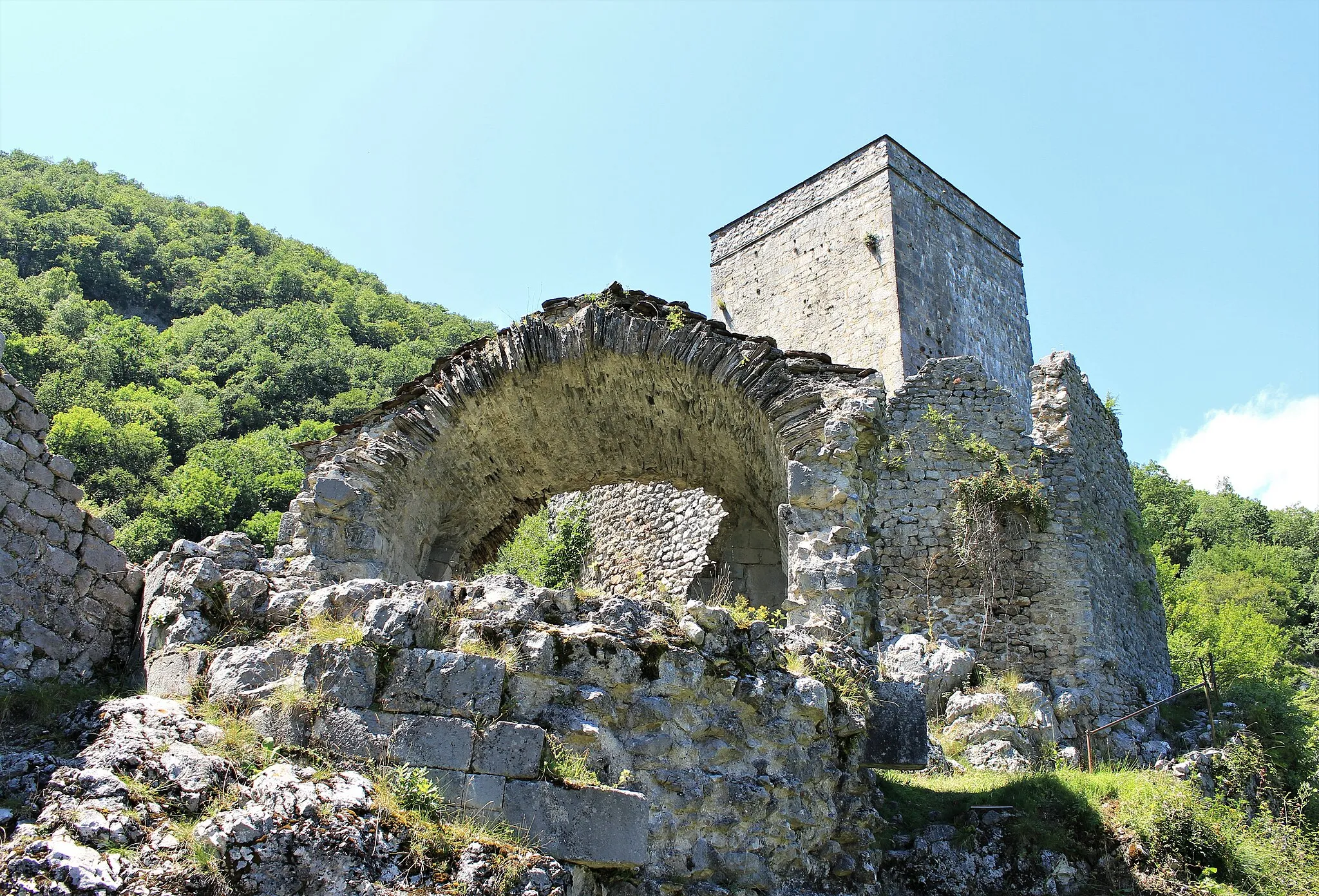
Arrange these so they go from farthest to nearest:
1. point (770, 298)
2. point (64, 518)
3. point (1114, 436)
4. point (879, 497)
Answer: point (770, 298)
point (1114, 436)
point (879, 497)
point (64, 518)

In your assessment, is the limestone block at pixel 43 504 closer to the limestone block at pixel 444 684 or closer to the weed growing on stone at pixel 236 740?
the weed growing on stone at pixel 236 740

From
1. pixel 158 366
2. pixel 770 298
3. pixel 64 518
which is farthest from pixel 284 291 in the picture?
pixel 64 518

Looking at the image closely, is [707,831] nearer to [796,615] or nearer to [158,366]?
[796,615]

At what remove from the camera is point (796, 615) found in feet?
21.6

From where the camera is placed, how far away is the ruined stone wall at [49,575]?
5277 mm

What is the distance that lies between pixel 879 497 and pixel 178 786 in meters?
11.3

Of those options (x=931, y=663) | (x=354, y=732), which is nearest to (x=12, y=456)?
(x=354, y=732)

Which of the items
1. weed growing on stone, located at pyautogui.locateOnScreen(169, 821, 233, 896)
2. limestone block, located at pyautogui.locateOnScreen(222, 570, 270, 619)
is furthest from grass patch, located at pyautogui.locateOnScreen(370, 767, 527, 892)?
limestone block, located at pyautogui.locateOnScreen(222, 570, 270, 619)

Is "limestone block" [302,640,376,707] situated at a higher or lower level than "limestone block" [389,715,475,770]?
higher

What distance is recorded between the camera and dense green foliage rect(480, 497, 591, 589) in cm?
1956

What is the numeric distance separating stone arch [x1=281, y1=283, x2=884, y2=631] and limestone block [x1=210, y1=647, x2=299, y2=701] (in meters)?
2.57

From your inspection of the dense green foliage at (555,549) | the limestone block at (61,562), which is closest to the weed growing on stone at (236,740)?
the limestone block at (61,562)

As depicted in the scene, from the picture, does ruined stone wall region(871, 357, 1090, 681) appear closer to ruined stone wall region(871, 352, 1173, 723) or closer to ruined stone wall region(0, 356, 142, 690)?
ruined stone wall region(871, 352, 1173, 723)

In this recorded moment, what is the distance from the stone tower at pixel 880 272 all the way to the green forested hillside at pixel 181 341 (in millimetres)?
8421
